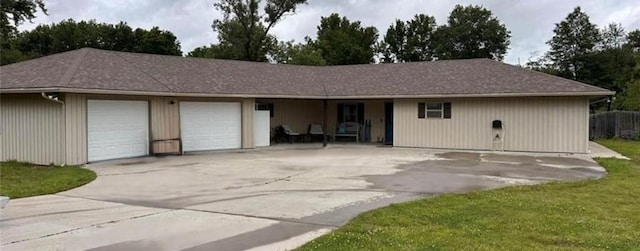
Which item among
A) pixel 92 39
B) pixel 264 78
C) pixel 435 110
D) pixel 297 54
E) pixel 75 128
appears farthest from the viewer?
pixel 92 39

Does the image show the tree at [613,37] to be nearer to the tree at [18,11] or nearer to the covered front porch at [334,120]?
the covered front porch at [334,120]

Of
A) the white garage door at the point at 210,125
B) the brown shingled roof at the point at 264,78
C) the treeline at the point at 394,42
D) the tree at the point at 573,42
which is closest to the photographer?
the brown shingled roof at the point at 264,78

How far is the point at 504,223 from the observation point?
264 inches

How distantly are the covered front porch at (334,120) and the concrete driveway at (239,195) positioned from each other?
585 centimetres

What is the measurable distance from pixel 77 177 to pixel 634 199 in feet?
35.6

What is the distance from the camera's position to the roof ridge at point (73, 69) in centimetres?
1373

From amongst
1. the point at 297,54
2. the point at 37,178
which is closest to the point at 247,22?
the point at 297,54

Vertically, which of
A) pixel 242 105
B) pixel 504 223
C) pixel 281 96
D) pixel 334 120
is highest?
pixel 281 96

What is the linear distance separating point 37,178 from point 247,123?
8827mm

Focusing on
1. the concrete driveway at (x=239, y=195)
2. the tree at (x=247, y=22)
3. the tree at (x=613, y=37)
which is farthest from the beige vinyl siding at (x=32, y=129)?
the tree at (x=613, y=37)

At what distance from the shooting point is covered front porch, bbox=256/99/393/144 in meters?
22.5

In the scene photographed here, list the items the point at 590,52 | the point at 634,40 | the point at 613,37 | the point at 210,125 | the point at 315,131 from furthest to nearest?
1. the point at 613,37
2. the point at 634,40
3. the point at 590,52
4. the point at 315,131
5. the point at 210,125

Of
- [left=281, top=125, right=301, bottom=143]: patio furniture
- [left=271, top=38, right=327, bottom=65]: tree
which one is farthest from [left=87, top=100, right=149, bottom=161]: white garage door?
[left=271, top=38, right=327, bottom=65]: tree

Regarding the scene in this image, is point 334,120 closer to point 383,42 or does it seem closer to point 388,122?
point 388,122
